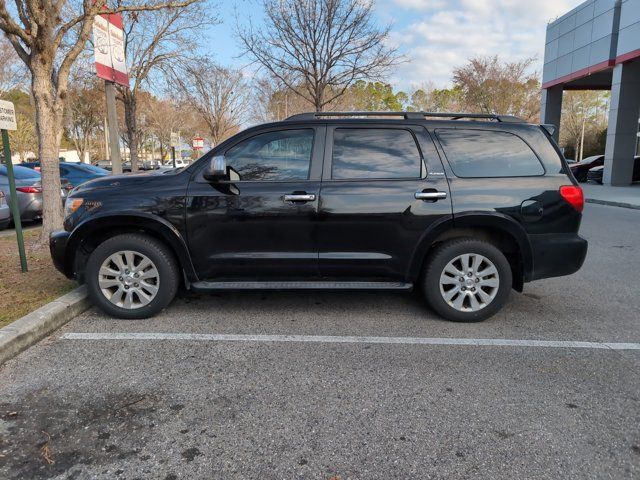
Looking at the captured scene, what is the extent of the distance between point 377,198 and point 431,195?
1.58ft

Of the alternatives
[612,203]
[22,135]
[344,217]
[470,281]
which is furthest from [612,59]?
[22,135]

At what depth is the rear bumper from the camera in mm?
4340

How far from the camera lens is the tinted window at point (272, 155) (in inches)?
172

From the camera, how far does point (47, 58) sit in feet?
22.0

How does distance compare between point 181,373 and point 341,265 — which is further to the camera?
point 341,265

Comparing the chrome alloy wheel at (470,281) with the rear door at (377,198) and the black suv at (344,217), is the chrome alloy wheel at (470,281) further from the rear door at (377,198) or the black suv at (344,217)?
the rear door at (377,198)

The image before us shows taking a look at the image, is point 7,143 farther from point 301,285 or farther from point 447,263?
point 447,263

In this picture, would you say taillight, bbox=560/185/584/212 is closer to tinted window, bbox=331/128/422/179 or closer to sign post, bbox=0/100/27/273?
tinted window, bbox=331/128/422/179

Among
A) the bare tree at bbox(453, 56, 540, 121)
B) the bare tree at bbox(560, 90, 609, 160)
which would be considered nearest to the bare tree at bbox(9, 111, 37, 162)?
the bare tree at bbox(453, 56, 540, 121)

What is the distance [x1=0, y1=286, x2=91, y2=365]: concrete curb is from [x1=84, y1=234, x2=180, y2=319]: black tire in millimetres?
259

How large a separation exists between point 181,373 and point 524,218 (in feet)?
10.5

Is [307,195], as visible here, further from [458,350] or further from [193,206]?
[458,350]

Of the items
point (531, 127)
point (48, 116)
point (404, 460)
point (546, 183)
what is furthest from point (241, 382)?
point (48, 116)

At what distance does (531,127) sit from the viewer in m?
4.51
